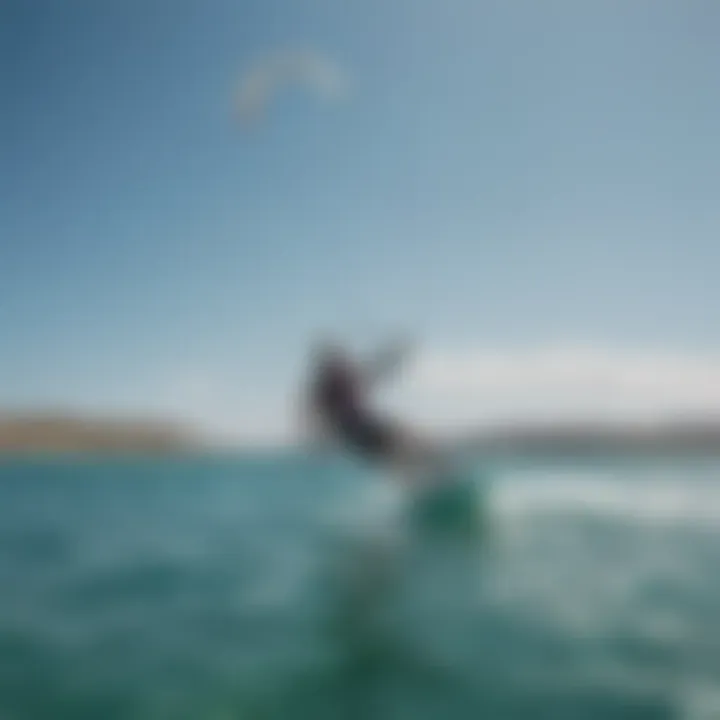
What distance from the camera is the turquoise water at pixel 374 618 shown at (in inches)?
199

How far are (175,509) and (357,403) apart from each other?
39.0 ft

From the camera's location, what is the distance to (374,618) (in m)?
6.46

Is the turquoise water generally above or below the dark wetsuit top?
below

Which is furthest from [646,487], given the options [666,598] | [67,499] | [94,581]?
[67,499]

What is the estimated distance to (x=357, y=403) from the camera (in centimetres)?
624

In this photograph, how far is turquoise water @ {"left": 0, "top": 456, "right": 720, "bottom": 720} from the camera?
5051mm

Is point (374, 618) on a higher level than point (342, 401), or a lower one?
lower

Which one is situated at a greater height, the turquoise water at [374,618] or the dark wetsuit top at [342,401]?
the dark wetsuit top at [342,401]

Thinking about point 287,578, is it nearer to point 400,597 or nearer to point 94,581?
point 400,597

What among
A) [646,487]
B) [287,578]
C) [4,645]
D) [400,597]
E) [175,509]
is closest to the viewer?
[4,645]

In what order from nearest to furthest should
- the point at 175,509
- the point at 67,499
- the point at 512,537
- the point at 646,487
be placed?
the point at 512,537 < the point at 646,487 < the point at 175,509 < the point at 67,499

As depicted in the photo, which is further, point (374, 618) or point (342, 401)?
point (374, 618)

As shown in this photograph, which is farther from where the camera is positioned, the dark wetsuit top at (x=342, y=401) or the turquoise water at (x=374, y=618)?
the dark wetsuit top at (x=342, y=401)

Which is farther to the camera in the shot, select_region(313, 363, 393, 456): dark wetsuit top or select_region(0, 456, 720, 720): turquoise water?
select_region(313, 363, 393, 456): dark wetsuit top
